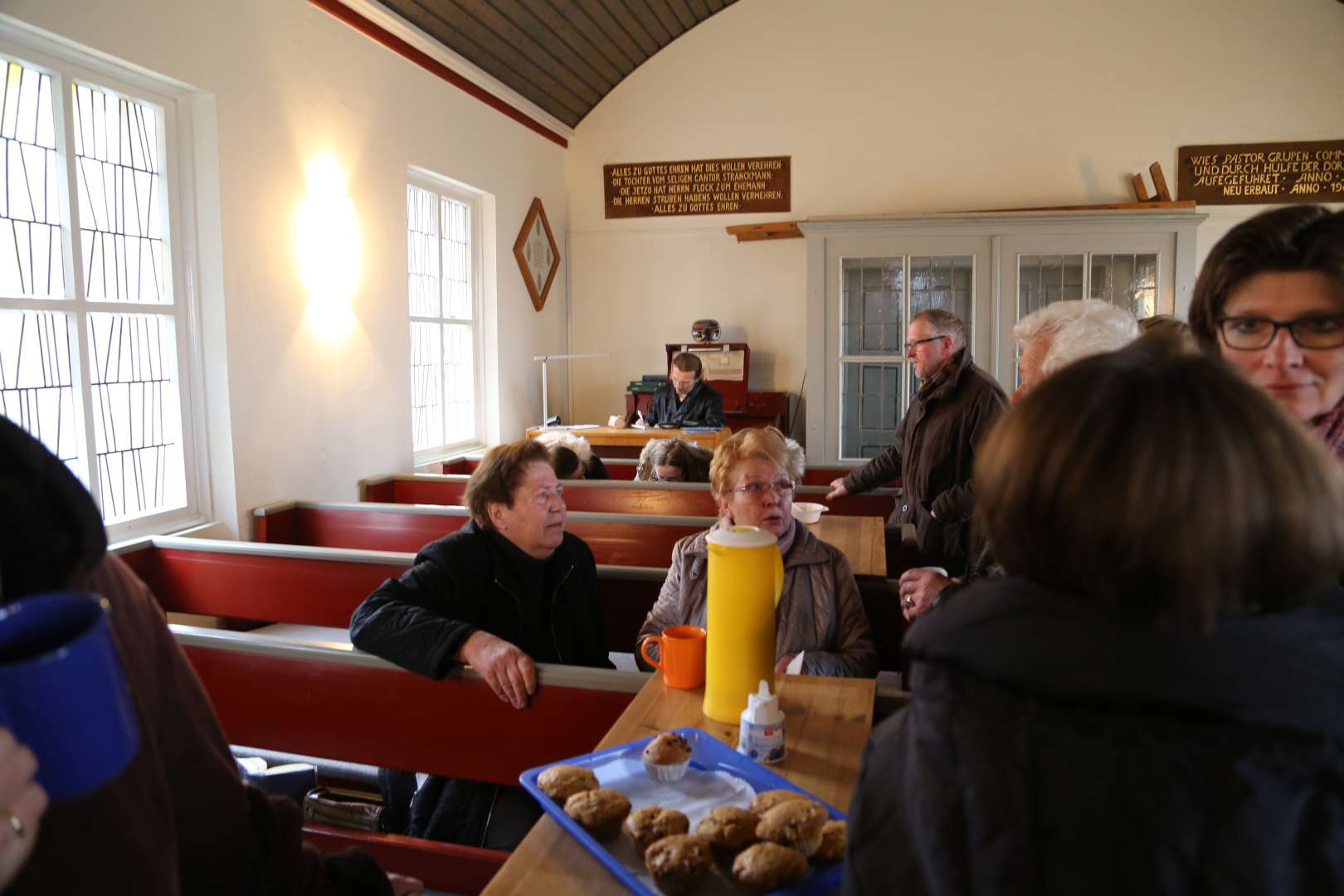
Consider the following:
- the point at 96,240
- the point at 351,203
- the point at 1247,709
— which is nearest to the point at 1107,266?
the point at 351,203

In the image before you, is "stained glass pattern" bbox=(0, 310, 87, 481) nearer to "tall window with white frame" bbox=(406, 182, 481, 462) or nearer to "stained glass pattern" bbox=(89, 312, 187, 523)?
"stained glass pattern" bbox=(89, 312, 187, 523)

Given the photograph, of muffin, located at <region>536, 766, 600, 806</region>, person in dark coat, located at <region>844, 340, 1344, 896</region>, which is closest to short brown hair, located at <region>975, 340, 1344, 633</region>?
person in dark coat, located at <region>844, 340, 1344, 896</region>

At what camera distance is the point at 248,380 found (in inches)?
167

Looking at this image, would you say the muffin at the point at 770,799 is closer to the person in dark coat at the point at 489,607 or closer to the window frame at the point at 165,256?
the person in dark coat at the point at 489,607

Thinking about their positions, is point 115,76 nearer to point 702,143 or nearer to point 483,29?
point 483,29

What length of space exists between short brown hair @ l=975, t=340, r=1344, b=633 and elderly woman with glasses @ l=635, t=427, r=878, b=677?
1329mm

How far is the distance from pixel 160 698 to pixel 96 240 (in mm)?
3603

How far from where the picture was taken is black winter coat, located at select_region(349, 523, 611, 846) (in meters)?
1.77

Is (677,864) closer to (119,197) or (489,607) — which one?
(489,607)

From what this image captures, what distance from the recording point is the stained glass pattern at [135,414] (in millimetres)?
3703

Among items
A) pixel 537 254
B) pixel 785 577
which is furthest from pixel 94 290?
pixel 537 254

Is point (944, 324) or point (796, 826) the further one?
point (944, 324)

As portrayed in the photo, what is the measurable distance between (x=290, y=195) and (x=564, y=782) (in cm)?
420

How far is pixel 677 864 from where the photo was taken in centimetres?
94
